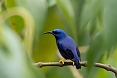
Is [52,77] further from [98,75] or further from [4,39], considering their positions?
[4,39]

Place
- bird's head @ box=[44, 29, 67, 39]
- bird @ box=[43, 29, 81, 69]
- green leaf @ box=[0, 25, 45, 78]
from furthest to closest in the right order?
bird's head @ box=[44, 29, 67, 39]
bird @ box=[43, 29, 81, 69]
green leaf @ box=[0, 25, 45, 78]

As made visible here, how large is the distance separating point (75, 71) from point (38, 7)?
1.55 ft

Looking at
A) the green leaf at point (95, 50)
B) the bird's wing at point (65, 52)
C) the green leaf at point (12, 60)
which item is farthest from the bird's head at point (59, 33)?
the green leaf at point (12, 60)

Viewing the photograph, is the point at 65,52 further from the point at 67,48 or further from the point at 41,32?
the point at 41,32

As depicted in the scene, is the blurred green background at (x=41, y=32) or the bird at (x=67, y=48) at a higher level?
the blurred green background at (x=41, y=32)

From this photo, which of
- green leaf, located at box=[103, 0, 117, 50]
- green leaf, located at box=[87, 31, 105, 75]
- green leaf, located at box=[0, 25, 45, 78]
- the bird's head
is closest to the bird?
the bird's head

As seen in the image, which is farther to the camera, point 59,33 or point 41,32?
point 59,33

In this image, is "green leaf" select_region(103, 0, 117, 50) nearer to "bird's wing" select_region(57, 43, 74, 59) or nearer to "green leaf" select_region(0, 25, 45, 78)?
"green leaf" select_region(0, 25, 45, 78)

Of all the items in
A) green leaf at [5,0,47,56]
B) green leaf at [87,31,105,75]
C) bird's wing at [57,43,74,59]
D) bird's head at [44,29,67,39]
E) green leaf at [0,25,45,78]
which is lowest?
bird's wing at [57,43,74,59]

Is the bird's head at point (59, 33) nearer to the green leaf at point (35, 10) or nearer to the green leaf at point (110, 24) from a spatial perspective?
the green leaf at point (35, 10)

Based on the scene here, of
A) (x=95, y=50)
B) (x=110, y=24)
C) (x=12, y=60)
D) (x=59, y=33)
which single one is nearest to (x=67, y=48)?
(x=59, y=33)

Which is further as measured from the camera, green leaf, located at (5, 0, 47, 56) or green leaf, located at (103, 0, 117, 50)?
green leaf, located at (5, 0, 47, 56)

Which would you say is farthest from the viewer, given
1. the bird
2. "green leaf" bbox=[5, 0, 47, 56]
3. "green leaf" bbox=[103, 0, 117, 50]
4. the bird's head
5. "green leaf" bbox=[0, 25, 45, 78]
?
the bird's head

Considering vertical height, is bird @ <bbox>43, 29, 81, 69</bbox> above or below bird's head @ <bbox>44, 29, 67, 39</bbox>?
below
